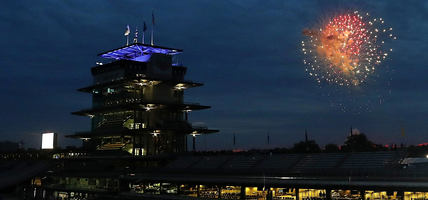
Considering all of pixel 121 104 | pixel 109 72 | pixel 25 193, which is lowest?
pixel 25 193

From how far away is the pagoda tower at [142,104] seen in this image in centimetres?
10344

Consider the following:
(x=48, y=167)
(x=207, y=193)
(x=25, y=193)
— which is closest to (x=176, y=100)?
(x=48, y=167)

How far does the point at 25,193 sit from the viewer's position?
3307 inches

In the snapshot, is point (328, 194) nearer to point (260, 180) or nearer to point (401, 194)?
point (401, 194)

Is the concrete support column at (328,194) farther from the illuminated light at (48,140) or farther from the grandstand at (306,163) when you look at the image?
the illuminated light at (48,140)

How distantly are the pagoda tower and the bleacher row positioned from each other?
2302 centimetres

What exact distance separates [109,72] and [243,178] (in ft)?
214

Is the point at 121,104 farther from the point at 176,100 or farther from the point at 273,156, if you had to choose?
the point at 273,156

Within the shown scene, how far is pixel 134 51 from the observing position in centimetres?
11256

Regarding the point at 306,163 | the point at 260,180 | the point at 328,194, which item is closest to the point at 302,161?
the point at 306,163

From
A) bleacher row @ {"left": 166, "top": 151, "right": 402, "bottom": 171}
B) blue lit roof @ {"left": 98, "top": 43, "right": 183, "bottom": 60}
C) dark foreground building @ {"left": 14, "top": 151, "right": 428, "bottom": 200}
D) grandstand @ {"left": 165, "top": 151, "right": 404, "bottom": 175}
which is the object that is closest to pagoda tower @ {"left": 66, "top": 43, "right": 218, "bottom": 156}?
blue lit roof @ {"left": 98, "top": 43, "right": 183, "bottom": 60}

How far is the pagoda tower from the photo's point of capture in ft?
339

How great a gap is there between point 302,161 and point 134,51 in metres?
63.1

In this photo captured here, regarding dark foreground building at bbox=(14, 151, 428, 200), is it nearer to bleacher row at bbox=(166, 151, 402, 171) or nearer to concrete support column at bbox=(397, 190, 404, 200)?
bleacher row at bbox=(166, 151, 402, 171)
